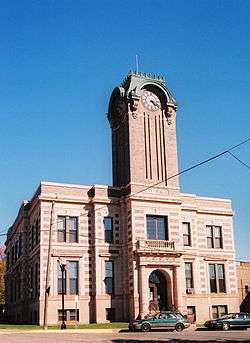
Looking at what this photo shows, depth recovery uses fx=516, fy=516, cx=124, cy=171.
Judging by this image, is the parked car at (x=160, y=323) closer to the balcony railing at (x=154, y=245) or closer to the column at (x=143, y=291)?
the column at (x=143, y=291)

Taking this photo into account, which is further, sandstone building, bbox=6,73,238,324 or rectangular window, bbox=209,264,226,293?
rectangular window, bbox=209,264,226,293

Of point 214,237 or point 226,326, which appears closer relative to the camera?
point 226,326

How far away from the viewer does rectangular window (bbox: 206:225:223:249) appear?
54.0 metres

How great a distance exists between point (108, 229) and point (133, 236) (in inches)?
121

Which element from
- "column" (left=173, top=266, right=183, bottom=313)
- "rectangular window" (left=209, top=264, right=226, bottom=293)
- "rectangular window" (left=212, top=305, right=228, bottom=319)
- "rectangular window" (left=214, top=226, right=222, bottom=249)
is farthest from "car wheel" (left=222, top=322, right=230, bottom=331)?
"rectangular window" (left=214, top=226, right=222, bottom=249)

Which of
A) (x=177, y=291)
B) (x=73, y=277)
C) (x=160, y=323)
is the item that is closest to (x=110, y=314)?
(x=73, y=277)

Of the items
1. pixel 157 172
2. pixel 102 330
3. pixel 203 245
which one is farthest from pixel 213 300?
pixel 102 330

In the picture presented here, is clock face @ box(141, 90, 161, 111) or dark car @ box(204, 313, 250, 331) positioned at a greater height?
clock face @ box(141, 90, 161, 111)

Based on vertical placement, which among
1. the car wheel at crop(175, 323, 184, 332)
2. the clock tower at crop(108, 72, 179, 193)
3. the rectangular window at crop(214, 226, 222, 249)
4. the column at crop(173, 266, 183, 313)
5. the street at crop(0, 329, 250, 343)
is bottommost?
the street at crop(0, 329, 250, 343)

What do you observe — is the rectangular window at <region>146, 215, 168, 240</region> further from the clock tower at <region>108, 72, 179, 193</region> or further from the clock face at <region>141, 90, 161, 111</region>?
the clock face at <region>141, 90, 161, 111</region>

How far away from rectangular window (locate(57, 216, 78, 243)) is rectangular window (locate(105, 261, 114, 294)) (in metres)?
3.80

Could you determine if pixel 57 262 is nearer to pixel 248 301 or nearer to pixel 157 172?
pixel 157 172

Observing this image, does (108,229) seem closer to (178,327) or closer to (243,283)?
(178,327)

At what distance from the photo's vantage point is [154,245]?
47.2 meters
